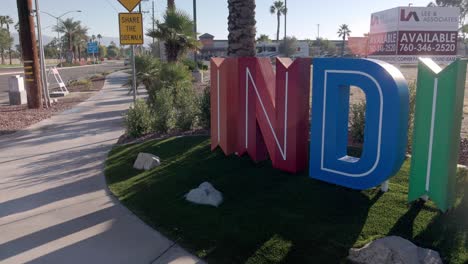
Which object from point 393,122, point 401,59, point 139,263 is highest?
point 401,59

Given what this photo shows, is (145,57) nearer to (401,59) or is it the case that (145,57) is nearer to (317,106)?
(401,59)

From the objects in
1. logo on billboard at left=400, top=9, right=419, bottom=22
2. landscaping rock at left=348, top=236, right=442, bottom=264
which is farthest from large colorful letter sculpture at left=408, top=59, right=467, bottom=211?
logo on billboard at left=400, top=9, right=419, bottom=22

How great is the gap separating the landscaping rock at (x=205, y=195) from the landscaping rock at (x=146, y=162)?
1.52m

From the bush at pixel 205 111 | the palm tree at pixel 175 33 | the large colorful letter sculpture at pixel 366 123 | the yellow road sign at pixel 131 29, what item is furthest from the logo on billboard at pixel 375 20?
the palm tree at pixel 175 33

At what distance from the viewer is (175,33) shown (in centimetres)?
1739

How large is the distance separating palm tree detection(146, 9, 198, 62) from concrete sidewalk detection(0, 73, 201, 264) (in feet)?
27.8

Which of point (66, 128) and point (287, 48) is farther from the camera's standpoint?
point (287, 48)


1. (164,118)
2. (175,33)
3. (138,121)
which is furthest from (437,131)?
(175,33)

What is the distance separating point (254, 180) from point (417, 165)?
7.32 ft

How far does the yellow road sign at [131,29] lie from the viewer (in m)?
9.40

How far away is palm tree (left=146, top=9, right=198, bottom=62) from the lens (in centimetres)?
1745

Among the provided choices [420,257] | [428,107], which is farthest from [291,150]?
[420,257]

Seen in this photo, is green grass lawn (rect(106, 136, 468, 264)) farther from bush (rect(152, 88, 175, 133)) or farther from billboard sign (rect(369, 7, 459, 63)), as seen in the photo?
billboard sign (rect(369, 7, 459, 63))

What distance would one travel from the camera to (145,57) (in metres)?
14.4
